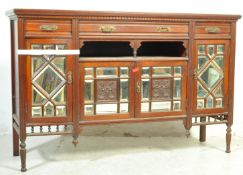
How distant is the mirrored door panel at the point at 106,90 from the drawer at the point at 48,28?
258mm

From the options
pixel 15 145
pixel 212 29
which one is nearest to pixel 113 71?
pixel 212 29

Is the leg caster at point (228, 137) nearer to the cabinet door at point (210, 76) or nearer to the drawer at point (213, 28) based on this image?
the cabinet door at point (210, 76)

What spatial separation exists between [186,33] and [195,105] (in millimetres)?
538

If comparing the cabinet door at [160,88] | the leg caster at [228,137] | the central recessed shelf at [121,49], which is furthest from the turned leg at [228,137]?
the central recessed shelf at [121,49]

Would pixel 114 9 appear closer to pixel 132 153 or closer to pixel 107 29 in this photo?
pixel 107 29

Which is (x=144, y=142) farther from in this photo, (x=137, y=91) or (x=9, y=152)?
(x=9, y=152)

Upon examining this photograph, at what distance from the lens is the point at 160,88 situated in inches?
124

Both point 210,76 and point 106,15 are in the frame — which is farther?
point 210,76

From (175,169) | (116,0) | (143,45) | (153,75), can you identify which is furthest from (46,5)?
(175,169)

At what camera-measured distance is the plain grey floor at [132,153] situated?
3022 mm

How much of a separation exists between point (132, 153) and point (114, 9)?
1.32m

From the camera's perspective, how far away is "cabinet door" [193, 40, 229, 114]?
3.24 metres

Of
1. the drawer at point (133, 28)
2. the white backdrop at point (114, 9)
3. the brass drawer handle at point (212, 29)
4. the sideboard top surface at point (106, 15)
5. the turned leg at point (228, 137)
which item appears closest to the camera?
the sideboard top surface at point (106, 15)

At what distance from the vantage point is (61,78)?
296 centimetres
